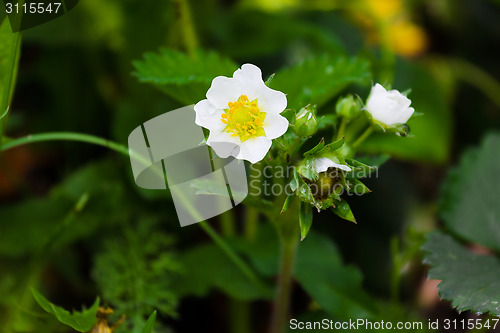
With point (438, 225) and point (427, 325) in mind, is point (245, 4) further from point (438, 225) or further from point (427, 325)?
point (427, 325)

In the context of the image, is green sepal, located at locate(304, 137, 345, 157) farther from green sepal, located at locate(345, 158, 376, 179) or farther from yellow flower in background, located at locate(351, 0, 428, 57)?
yellow flower in background, located at locate(351, 0, 428, 57)

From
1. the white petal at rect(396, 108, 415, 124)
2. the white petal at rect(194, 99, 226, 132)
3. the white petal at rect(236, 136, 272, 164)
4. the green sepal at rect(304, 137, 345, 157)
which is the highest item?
the white petal at rect(194, 99, 226, 132)

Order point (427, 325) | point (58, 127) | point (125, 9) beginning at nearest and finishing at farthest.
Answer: point (427, 325), point (125, 9), point (58, 127)

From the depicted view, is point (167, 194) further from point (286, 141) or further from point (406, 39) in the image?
point (406, 39)

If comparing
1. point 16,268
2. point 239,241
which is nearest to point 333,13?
point 239,241

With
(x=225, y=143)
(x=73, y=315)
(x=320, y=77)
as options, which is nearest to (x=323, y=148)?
(x=225, y=143)

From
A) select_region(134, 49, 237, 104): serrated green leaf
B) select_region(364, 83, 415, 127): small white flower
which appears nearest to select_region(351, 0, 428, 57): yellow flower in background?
select_region(134, 49, 237, 104): serrated green leaf

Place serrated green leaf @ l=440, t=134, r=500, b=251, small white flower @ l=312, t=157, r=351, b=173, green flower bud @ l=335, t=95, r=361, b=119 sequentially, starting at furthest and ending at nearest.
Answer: serrated green leaf @ l=440, t=134, r=500, b=251
green flower bud @ l=335, t=95, r=361, b=119
small white flower @ l=312, t=157, r=351, b=173
